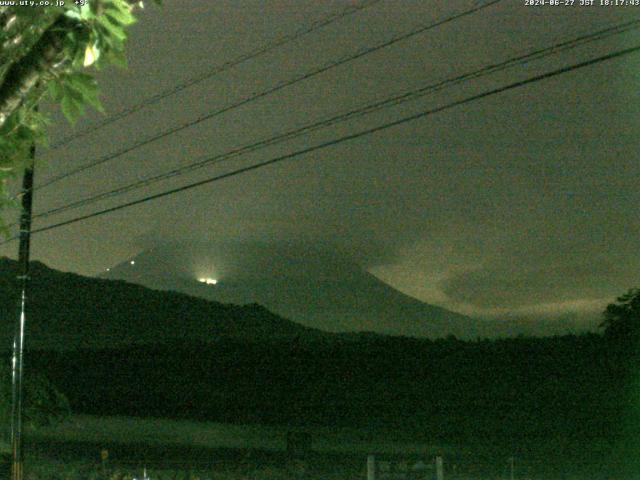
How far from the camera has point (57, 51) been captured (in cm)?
439

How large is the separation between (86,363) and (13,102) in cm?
7711

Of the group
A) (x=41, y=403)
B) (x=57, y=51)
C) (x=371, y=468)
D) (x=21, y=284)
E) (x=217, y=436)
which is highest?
(x=21, y=284)

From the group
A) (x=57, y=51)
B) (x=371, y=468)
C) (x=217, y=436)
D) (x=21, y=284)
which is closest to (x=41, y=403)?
(x=21, y=284)

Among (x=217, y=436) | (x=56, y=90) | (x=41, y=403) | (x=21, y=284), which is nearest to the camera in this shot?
(x=56, y=90)

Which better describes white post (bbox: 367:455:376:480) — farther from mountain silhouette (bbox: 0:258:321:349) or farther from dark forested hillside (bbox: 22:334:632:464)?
mountain silhouette (bbox: 0:258:321:349)

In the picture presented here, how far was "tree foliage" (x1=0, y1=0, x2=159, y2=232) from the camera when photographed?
13.5 ft

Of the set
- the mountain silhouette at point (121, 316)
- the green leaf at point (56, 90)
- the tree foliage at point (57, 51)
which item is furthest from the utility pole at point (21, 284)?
the mountain silhouette at point (121, 316)

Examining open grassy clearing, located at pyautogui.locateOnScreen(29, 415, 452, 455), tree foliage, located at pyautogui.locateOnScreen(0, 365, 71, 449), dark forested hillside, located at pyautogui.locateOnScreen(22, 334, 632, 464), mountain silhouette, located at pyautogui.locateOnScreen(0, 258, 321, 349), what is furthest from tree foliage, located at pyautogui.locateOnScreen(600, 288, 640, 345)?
mountain silhouette, located at pyautogui.locateOnScreen(0, 258, 321, 349)

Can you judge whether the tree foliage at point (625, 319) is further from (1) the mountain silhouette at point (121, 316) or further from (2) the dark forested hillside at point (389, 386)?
(1) the mountain silhouette at point (121, 316)

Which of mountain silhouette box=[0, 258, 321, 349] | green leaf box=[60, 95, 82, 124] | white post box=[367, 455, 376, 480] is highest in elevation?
mountain silhouette box=[0, 258, 321, 349]

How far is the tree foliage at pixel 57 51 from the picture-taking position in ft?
13.5

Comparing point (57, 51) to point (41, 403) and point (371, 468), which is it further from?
point (41, 403)

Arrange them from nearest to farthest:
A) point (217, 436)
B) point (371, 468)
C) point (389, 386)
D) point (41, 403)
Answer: point (371, 468), point (41, 403), point (217, 436), point (389, 386)

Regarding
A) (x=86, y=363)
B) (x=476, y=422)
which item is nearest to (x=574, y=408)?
(x=476, y=422)
